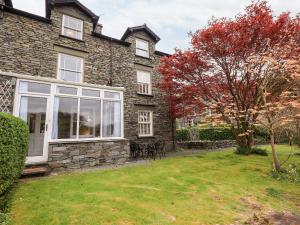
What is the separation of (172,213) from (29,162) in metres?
6.59

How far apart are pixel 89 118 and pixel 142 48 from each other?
28.5ft

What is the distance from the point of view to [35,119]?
29.7ft

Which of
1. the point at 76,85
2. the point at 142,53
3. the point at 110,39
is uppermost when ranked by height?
the point at 110,39

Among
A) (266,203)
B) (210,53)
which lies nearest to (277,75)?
(210,53)

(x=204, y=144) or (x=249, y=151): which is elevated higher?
(x=204, y=144)

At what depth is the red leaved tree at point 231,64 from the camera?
10.6 meters

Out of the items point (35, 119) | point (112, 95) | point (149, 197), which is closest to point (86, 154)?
point (35, 119)

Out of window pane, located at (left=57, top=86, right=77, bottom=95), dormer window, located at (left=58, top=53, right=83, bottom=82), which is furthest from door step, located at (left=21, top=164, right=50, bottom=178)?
dormer window, located at (left=58, top=53, right=83, bottom=82)

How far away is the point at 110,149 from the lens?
32.3ft

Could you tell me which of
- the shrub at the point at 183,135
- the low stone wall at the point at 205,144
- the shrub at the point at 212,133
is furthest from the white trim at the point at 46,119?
the shrub at the point at 212,133

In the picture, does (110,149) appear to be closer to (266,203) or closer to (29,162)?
(29,162)

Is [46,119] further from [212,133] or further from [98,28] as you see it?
[212,133]

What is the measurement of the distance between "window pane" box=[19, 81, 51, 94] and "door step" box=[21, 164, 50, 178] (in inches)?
126

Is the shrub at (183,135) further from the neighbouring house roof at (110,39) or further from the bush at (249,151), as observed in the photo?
the neighbouring house roof at (110,39)
